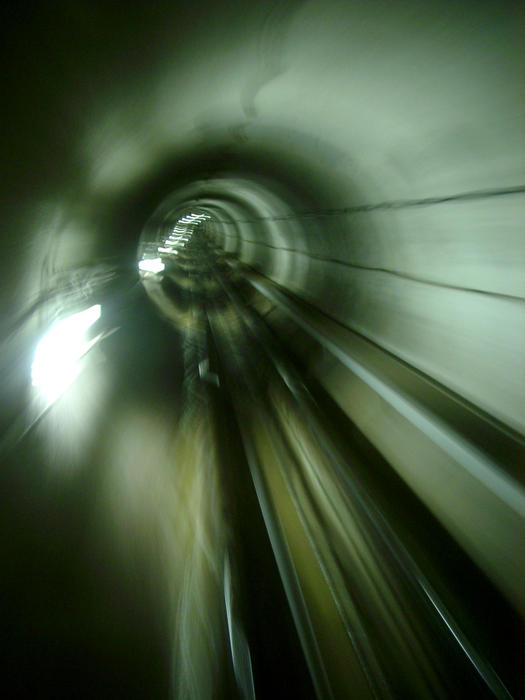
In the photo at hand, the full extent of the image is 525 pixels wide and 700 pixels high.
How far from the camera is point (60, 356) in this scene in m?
4.29

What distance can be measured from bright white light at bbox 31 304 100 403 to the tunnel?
0.15 ft

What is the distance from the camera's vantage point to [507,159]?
2.22 meters

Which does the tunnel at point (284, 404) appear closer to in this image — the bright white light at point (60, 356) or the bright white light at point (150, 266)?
the bright white light at point (60, 356)

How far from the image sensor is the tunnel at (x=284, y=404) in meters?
1.87

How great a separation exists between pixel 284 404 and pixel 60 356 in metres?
2.47

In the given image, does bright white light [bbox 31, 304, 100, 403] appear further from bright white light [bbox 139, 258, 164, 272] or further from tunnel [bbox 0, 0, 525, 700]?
bright white light [bbox 139, 258, 164, 272]

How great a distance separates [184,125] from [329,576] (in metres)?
3.50

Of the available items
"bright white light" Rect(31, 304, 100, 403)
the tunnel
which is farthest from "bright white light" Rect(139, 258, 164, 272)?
the tunnel

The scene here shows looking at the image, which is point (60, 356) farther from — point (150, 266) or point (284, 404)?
point (150, 266)

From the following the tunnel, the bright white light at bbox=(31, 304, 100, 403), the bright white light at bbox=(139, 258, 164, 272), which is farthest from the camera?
the bright white light at bbox=(139, 258, 164, 272)

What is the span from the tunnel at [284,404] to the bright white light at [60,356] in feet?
0.15

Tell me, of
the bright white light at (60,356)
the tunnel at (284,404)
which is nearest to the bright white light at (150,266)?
the bright white light at (60,356)

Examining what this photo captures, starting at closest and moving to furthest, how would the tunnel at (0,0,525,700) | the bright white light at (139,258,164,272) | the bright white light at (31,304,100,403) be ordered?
1. the tunnel at (0,0,525,700)
2. the bright white light at (31,304,100,403)
3. the bright white light at (139,258,164,272)

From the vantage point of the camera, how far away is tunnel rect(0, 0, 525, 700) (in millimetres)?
1866
